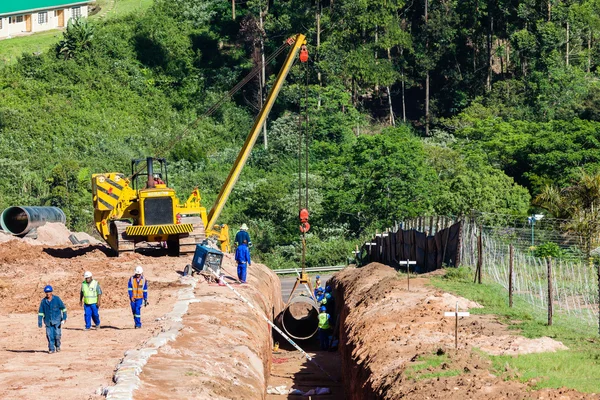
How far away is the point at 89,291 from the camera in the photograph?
2425cm

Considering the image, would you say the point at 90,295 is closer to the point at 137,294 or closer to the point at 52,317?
the point at 137,294

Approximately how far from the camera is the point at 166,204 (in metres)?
38.7

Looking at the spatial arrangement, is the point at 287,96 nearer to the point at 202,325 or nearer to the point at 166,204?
the point at 166,204

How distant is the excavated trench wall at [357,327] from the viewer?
72.2 feet

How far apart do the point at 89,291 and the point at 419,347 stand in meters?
7.59

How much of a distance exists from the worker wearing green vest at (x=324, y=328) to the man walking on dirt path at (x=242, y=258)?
3.21 metres

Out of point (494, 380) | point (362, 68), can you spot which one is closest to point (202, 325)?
point (494, 380)

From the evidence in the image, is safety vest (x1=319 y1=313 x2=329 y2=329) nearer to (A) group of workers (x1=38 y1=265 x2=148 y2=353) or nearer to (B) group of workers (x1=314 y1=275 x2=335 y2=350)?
(B) group of workers (x1=314 y1=275 x2=335 y2=350)

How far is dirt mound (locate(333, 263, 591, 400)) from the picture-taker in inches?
697

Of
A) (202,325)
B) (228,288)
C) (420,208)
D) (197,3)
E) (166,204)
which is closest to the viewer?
(202,325)

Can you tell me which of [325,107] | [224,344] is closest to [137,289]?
[224,344]

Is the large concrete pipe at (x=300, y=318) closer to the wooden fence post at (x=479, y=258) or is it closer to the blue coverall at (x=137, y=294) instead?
the wooden fence post at (x=479, y=258)

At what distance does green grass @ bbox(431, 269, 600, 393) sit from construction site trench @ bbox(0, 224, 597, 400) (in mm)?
393

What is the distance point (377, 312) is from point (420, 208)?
116ft
